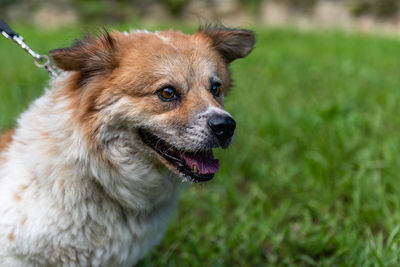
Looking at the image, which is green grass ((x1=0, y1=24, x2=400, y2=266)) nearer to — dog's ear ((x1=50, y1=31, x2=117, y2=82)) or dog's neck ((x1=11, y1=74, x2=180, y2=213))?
A: dog's ear ((x1=50, y1=31, x2=117, y2=82))

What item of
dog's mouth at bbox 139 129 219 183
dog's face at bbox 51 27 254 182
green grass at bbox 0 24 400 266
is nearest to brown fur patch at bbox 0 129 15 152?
dog's face at bbox 51 27 254 182

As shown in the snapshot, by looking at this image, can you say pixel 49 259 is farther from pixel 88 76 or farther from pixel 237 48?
pixel 237 48

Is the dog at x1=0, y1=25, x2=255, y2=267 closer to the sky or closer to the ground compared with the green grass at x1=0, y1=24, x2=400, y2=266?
closer to the sky

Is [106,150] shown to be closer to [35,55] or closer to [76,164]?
[76,164]

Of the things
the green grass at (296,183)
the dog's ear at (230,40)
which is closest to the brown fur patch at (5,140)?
the green grass at (296,183)

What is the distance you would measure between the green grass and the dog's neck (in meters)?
0.67

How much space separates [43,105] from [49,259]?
86 cm

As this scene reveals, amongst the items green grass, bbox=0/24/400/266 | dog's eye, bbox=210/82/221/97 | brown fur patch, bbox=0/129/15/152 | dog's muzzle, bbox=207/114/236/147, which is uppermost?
brown fur patch, bbox=0/129/15/152

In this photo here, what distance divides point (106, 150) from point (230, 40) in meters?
1.13

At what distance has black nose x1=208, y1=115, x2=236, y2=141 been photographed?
7.72ft

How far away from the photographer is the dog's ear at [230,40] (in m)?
2.88

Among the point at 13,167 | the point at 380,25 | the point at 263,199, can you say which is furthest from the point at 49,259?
the point at 380,25

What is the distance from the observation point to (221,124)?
7.72 feet

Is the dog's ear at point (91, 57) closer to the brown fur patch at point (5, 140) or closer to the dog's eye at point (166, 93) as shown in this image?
the dog's eye at point (166, 93)
